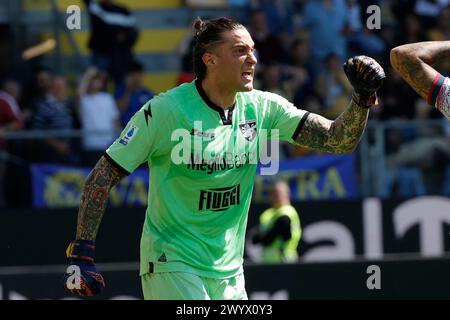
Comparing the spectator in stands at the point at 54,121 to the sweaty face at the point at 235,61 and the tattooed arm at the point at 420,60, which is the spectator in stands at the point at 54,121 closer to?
the sweaty face at the point at 235,61

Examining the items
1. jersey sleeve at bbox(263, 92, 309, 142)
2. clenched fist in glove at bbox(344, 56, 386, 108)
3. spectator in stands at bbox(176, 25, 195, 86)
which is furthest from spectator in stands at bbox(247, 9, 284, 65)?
clenched fist in glove at bbox(344, 56, 386, 108)

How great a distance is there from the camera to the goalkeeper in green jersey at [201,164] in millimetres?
6473

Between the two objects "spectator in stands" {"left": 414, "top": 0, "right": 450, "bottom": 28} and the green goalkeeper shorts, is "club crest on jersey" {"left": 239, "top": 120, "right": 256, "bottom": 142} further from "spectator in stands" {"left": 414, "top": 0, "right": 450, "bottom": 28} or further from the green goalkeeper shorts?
"spectator in stands" {"left": 414, "top": 0, "right": 450, "bottom": 28}

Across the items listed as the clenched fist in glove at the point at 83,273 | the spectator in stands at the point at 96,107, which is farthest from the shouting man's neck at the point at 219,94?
the spectator in stands at the point at 96,107

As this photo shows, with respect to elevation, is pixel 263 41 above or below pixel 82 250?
above

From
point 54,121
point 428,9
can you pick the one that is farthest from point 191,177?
point 428,9

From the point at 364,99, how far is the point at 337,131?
30cm

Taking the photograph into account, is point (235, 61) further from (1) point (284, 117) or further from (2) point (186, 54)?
(2) point (186, 54)

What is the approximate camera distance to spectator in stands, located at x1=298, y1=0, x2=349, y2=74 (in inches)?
610

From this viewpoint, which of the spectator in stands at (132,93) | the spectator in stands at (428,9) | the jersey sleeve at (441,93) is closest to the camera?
the jersey sleeve at (441,93)

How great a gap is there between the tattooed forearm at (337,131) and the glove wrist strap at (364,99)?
0.03m

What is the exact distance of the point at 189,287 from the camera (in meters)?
6.43

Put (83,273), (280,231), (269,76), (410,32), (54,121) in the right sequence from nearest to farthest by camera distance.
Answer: (83,273)
(280,231)
(54,121)
(269,76)
(410,32)
